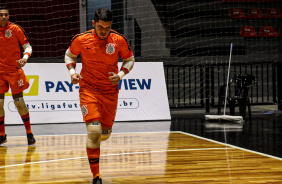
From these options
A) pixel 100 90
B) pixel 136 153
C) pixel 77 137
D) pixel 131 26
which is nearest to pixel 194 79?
pixel 131 26

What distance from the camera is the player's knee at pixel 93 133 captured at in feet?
12.8

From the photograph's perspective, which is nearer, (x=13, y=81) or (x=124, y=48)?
(x=124, y=48)

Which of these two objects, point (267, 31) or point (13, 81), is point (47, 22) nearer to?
point (267, 31)

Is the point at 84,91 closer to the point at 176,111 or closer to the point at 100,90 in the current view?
the point at 100,90

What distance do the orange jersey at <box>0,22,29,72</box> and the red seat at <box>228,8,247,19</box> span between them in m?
9.62

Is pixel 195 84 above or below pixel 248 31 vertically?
below

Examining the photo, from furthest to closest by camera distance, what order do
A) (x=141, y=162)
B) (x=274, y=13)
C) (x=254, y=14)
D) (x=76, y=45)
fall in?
(x=274, y=13) < (x=254, y=14) < (x=141, y=162) < (x=76, y=45)

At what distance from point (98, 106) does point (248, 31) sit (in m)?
11.3

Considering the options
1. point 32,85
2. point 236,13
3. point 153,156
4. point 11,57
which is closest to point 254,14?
point 236,13

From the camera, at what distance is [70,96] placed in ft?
28.7

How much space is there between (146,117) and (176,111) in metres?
1.77

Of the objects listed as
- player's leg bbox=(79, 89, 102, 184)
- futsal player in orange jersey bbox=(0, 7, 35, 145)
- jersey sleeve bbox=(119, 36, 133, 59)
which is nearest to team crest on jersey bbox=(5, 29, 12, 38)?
futsal player in orange jersey bbox=(0, 7, 35, 145)

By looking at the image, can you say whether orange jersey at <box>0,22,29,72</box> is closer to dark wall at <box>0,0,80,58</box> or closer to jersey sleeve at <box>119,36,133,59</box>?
jersey sleeve at <box>119,36,133,59</box>

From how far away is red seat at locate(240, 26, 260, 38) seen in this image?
14322mm
